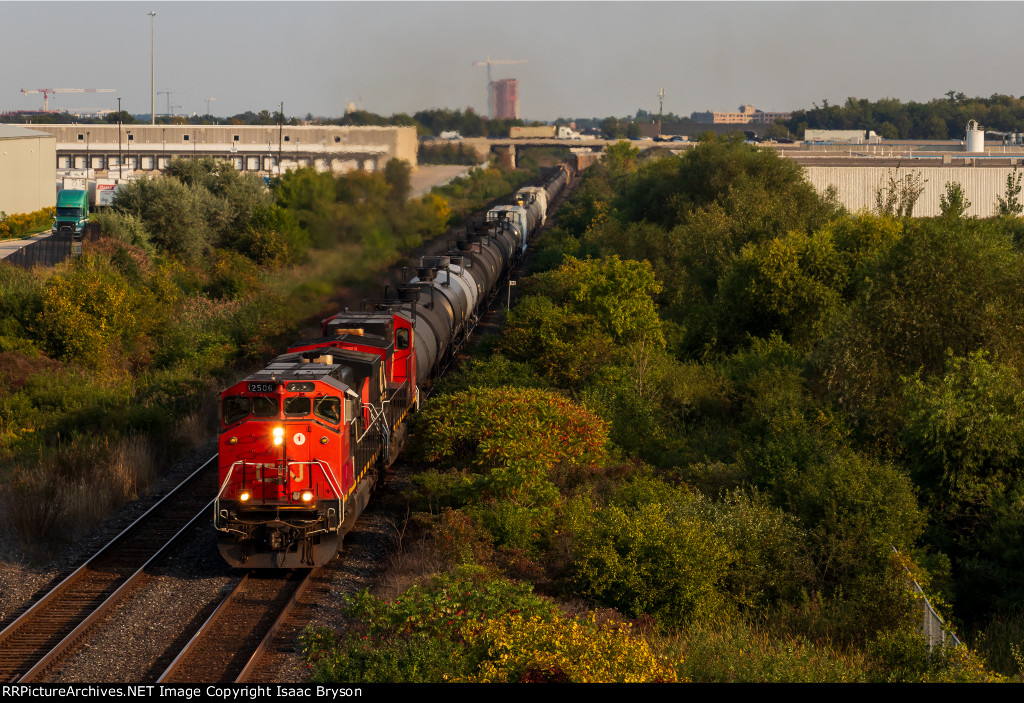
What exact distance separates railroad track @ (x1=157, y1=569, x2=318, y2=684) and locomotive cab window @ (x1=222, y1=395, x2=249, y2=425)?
2814 millimetres

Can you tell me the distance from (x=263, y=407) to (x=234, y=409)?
0.58 m

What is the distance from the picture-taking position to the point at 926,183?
2392 inches

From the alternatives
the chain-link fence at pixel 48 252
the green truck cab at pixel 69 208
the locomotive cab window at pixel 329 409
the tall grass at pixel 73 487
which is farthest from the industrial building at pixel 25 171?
the locomotive cab window at pixel 329 409

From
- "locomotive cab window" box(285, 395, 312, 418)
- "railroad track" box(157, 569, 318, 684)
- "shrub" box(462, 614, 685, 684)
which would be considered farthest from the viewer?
"locomotive cab window" box(285, 395, 312, 418)

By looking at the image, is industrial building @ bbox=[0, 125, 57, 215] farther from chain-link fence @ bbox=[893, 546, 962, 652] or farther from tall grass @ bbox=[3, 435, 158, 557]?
chain-link fence @ bbox=[893, 546, 962, 652]

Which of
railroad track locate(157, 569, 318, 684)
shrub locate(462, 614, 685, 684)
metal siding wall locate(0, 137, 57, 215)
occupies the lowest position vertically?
railroad track locate(157, 569, 318, 684)

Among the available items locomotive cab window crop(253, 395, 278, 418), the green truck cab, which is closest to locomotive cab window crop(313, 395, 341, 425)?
locomotive cab window crop(253, 395, 278, 418)

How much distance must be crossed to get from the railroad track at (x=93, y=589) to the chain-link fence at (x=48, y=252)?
25964 mm

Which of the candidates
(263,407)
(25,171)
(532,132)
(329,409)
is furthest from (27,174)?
(532,132)

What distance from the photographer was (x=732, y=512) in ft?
55.1

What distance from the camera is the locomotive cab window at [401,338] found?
2383cm

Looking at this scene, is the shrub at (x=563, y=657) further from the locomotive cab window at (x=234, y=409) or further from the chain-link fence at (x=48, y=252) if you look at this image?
the chain-link fence at (x=48, y=252)

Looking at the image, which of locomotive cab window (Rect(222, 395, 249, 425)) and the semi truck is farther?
the semi truck

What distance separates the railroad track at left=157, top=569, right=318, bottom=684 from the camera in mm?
13305
